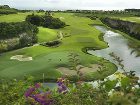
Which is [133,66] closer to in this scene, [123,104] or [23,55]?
[23,55]

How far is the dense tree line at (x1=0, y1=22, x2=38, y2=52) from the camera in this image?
68350mm

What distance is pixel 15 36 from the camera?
238 feet

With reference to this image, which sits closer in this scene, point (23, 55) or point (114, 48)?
point (23, 55)

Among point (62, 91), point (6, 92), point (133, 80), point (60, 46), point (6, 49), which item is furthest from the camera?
point (60, 46)

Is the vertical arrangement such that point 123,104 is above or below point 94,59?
above

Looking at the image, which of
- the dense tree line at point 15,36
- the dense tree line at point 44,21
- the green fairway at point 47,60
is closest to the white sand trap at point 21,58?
the green fairway at point 47,60

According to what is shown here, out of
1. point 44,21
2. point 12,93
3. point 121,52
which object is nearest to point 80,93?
point 12,93

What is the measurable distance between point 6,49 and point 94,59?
690 inches

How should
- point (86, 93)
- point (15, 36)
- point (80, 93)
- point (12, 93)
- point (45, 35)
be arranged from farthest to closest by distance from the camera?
point (45, 35), point (15, 36), point (12, 93), point (86, 93), point (80, 93)

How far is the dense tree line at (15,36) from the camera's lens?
6835 centimetres

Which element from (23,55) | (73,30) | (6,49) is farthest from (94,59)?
(73,30)

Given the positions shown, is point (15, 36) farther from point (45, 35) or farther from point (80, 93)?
point (80, 93)

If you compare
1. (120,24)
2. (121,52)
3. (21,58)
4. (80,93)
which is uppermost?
(80,93)

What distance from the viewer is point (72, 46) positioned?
72.4 meters
